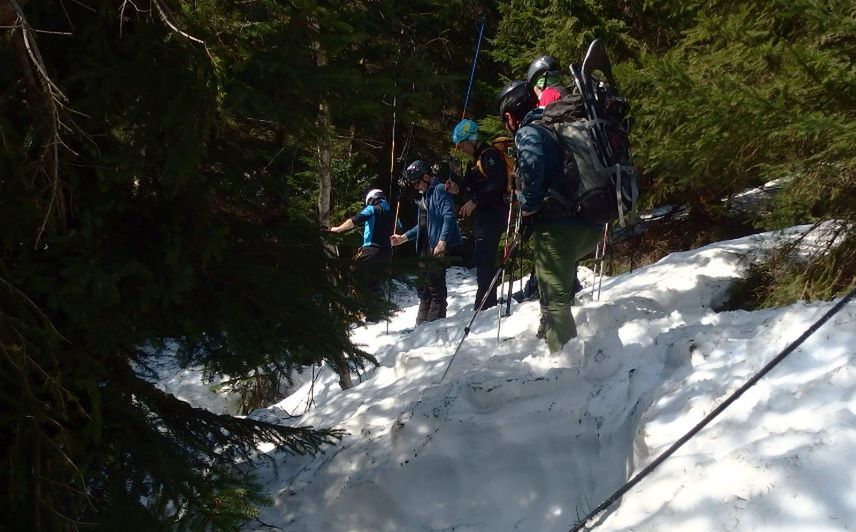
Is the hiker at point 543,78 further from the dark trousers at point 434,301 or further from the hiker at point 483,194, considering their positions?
the dark trousers at point 434,301

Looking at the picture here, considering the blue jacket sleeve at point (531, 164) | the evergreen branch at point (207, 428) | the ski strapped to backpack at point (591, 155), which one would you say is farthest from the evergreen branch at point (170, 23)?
the ski strapped to backpack at point (591, 155)

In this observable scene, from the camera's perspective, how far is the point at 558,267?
206 inches

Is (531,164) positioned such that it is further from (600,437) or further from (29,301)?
(29,301)

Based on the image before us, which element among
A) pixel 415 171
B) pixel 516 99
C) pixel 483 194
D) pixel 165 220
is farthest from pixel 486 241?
pixel 165 220

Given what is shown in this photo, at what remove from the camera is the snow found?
260 centimetres

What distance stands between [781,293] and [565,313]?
2165 millimetres

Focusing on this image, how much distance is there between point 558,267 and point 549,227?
317 mm

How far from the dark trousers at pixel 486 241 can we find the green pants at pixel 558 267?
292 centimetres

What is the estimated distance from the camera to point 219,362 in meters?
4.12

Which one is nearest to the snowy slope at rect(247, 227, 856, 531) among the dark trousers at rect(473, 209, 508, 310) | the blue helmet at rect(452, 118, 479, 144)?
the dark trousers at rect(473, 209, 508, 310)

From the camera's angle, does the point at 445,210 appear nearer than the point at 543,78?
No

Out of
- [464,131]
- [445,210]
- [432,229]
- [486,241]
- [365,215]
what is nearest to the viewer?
[464,131]

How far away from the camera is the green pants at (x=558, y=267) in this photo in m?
5.19

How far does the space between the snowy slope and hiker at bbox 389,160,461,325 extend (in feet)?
9.31
